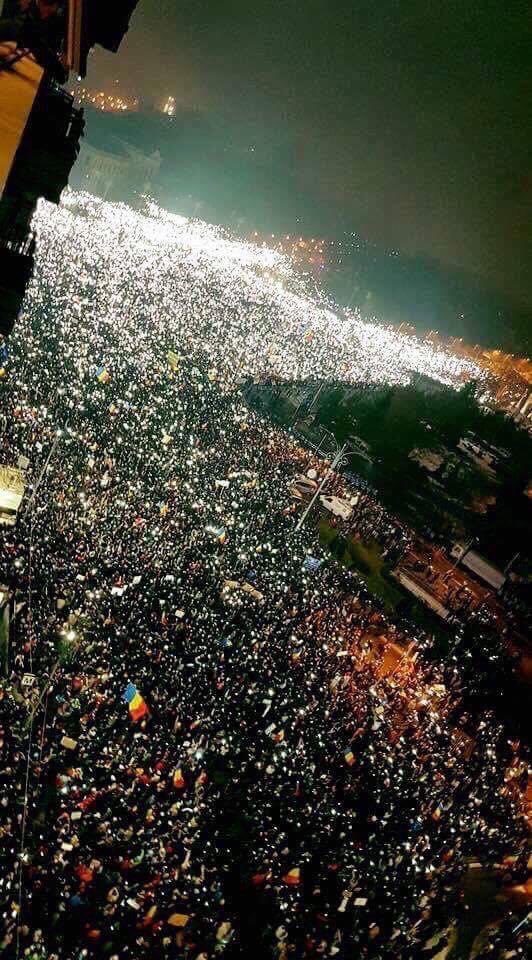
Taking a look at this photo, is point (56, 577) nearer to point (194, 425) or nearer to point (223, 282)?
point (194, 425)

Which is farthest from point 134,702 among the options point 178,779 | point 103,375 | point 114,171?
point 114,171

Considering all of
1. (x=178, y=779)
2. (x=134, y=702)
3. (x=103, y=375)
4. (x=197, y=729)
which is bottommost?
(x=178, y=779)

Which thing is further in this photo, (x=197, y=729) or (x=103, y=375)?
(x=103, y=375)

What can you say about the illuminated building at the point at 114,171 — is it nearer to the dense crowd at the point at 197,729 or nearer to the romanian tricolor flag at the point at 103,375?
the romanian tricolor flag at the point at 103,375

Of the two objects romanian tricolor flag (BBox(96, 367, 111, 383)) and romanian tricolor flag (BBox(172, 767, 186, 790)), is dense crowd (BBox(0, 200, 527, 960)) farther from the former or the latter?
romanian tricolor flag (BBox(96, 367, 111, 383))

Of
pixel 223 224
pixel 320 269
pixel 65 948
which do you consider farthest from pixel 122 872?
pixel 320 269

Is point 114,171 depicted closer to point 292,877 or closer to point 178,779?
point 178,779

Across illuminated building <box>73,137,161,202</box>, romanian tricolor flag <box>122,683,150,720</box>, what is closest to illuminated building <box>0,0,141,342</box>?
romanian tricolor flag <box>122,683,150,720</box>
